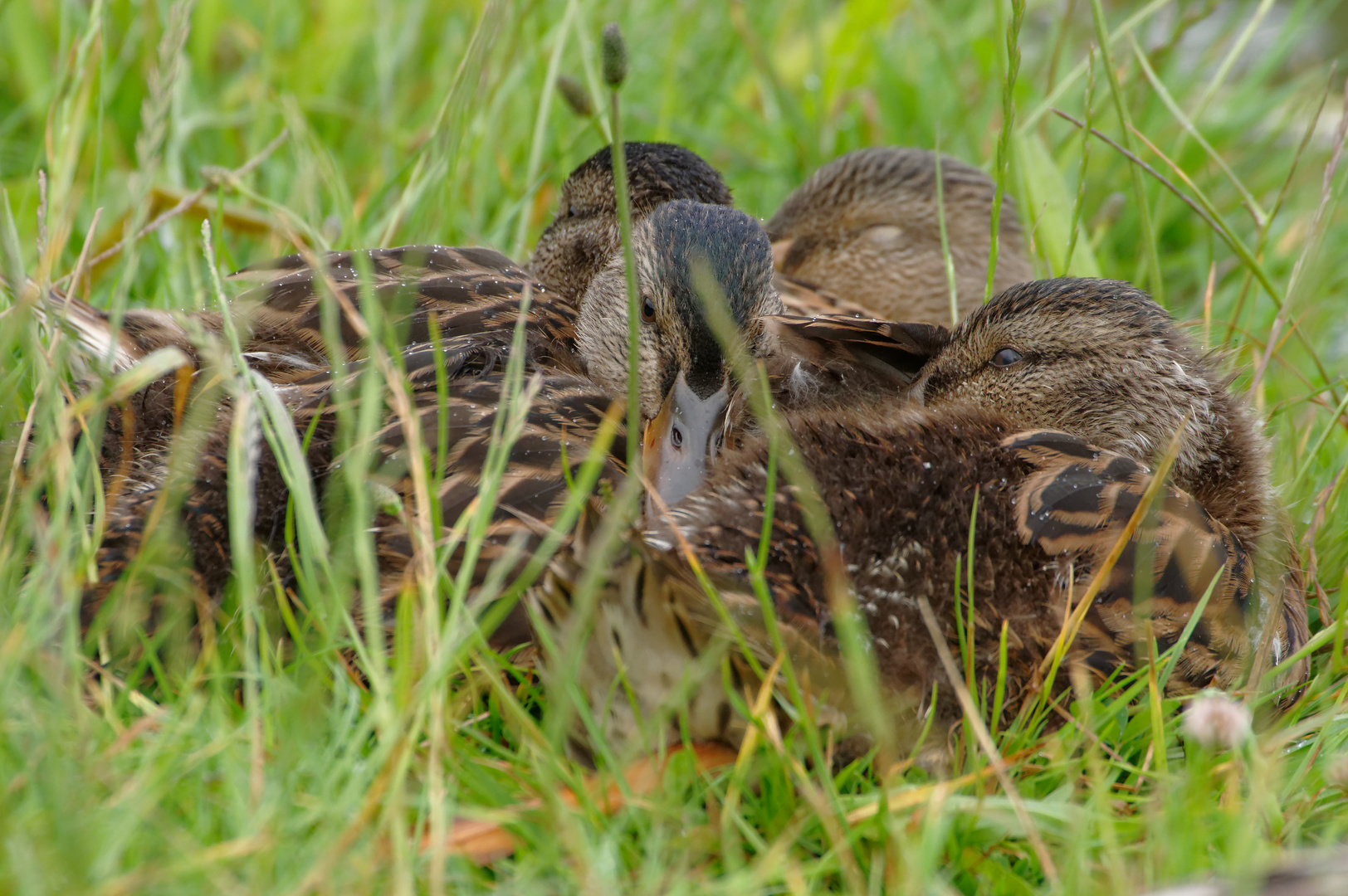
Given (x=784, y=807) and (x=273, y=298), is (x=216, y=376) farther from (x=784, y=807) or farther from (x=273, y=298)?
(x=784, y=807)

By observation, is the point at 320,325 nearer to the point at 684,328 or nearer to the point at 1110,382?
the point at 684,328

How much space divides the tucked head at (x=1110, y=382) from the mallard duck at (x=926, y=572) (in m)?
0.18

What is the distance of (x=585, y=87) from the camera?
4.23 metres

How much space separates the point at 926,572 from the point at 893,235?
2842 mm

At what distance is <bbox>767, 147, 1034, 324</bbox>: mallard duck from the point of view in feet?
14.8

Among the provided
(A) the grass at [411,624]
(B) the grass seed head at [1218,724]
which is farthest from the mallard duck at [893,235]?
(B) the grass seed head at [1218,724]

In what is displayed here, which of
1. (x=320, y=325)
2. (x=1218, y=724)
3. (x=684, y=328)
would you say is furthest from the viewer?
(x=320, y=325)

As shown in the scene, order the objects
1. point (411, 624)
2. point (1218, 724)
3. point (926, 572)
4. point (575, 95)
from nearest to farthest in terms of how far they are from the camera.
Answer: point (1218, 724) → point (411, 624) → point (926, 572) → point (575, 95)

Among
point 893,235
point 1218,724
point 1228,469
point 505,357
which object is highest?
point 893,235

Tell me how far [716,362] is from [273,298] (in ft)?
3.63

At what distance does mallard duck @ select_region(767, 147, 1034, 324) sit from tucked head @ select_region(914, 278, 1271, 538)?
65.4 inches

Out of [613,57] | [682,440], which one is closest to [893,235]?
[682,440]

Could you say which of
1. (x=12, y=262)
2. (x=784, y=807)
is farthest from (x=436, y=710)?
(x=12, y=262)

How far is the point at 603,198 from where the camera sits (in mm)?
3510
